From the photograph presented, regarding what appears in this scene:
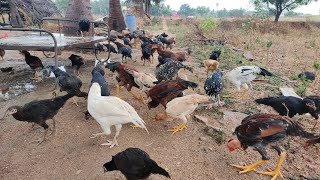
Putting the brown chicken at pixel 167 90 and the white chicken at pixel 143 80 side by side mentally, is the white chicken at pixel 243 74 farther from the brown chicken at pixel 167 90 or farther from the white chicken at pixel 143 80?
the white chicken at pixel 143 80

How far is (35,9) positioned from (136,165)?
67.7 ft

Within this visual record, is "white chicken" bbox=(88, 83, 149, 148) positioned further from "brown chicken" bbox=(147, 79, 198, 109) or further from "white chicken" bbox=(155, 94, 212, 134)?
"brown chicken" bbox=(147, 79, 198, 109)

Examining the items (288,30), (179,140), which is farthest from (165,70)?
(288,30)

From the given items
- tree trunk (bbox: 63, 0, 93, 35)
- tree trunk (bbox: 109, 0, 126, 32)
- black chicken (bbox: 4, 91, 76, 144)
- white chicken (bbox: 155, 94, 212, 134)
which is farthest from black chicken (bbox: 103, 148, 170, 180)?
tree trunk (bbox: 109, 0, 126, 32)

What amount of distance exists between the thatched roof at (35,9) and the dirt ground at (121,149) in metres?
15.9

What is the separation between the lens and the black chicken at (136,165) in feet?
9.22

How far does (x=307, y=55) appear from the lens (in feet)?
38.4

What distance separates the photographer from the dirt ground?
10.8 feet

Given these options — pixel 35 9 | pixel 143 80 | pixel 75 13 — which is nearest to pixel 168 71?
pixel 143 80

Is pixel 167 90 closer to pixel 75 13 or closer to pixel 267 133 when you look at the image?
pixel 267 133

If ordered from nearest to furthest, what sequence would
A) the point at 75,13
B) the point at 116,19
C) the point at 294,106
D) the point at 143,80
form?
1. the point at 294,106
2. the point at 143,80
3. the point at 75,13
4. the point at 116,19

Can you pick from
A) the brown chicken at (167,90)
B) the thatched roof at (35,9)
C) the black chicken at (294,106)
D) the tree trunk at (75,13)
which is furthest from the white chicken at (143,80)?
the thatched roof at (35,9)

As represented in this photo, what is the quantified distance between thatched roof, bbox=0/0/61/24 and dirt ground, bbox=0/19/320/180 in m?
15.9

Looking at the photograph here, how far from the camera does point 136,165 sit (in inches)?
111
